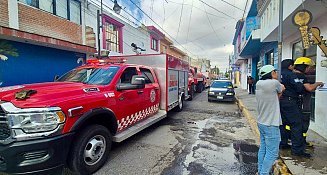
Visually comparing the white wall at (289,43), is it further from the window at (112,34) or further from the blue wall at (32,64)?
the blue wall at (32,64)

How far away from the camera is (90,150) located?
3.42 meters

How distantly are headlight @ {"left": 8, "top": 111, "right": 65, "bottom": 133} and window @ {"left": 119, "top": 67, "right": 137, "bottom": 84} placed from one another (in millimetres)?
1895

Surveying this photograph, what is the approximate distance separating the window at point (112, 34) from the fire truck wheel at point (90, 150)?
1037 centimetres

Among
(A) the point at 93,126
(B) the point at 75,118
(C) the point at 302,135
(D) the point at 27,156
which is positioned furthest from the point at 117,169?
(C) the point at 302,135

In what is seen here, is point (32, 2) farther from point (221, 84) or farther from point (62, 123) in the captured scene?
point (221, 84)

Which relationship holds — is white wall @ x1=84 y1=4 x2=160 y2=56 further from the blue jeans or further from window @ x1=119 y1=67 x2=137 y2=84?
the blue jeans

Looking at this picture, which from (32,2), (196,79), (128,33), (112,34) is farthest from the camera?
(196,79)

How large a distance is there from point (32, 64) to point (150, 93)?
6.05 meters

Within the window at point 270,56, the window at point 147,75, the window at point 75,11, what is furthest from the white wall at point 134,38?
the window at point 270,56

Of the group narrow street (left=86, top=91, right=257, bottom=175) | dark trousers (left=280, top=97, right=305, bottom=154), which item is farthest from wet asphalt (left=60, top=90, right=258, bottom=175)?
dark trousers (left=280, top=97, right=305, bottom=154)

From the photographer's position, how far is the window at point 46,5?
8898 millimetres

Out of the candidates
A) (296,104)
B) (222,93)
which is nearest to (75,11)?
(222,93)

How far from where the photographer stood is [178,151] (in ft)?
15.0

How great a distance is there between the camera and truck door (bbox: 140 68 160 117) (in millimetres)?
5594
